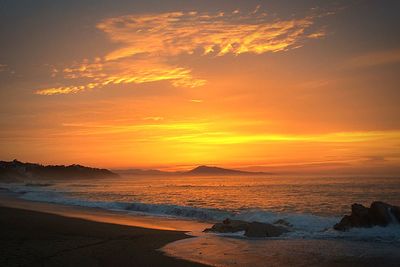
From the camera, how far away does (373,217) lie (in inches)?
668

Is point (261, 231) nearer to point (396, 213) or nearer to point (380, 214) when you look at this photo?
point (380, 214)

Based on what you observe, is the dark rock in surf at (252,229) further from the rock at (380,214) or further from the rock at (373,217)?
the rock at (380,214)

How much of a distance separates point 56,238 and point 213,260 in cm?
709

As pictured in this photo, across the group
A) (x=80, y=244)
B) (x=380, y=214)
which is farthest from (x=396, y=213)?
(x=80, y=244)

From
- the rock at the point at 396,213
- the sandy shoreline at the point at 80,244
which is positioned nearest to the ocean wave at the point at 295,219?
the rock at the point at 396,213

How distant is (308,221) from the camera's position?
20391 mm

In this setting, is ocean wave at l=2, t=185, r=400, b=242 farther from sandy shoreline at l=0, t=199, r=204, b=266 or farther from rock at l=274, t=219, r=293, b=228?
sandy shoreline at l=0, t=199, r=204, b=266

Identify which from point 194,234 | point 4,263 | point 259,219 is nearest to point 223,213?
point 259,219

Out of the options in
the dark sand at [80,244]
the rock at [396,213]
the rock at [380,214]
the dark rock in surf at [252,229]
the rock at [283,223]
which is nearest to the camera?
the dark sand at [80,244]

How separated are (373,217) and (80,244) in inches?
491

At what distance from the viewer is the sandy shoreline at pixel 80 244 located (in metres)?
10.9

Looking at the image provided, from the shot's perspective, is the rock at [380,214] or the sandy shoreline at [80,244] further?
the rock at [380,214]

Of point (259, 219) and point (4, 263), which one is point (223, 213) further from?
point (4, 263)

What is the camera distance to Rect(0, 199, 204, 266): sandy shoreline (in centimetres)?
1094
